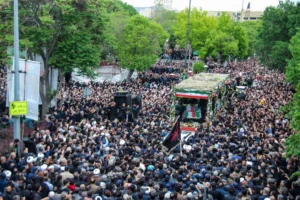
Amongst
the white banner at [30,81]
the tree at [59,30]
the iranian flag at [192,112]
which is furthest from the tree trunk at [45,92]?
the white banner at [30,81]

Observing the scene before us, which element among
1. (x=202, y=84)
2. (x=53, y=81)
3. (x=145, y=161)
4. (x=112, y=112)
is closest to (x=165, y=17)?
(x=53, y=81)

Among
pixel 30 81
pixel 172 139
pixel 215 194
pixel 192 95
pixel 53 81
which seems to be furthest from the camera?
pixel 53 81

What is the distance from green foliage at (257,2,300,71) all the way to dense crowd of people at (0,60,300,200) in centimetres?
1518

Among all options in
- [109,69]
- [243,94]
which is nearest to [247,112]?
[243,94]

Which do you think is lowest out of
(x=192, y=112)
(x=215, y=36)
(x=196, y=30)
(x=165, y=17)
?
(x=192, y=112)

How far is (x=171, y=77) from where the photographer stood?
143ft

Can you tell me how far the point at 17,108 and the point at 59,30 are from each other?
8940mm

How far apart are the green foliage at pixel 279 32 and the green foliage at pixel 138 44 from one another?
9964 millimetres

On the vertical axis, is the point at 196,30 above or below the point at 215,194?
above

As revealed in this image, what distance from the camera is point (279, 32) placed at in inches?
1588

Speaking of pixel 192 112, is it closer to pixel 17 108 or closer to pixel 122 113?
pixel 122 113

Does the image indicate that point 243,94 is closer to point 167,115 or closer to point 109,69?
point 167,115

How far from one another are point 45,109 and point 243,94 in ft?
47.7

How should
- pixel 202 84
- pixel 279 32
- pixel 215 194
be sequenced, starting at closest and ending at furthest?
pixel 215 194, pixel 202 84, pixel 279 32
